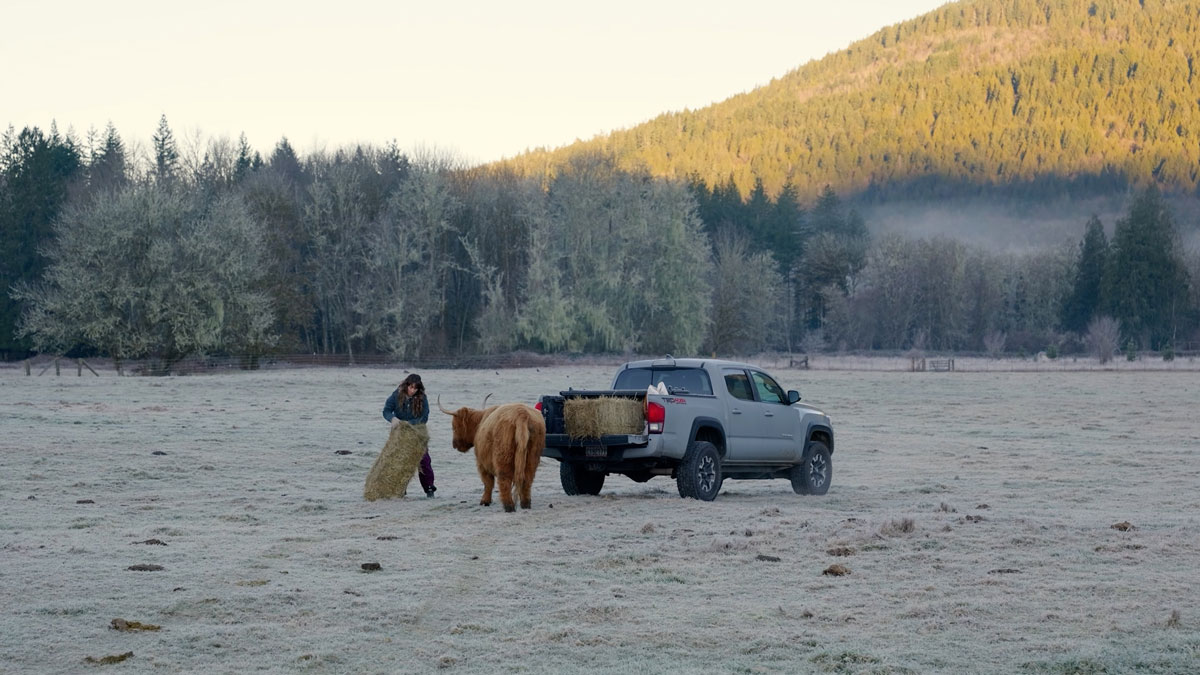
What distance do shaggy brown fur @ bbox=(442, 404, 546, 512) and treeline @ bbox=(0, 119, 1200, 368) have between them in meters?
51.8

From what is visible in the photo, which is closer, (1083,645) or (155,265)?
(1083,645)

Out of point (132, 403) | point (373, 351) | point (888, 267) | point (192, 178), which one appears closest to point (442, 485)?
point (132, 403)

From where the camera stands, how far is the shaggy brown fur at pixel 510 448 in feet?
53.9

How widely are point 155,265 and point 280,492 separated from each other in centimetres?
4968

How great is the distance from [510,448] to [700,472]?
10.4ft

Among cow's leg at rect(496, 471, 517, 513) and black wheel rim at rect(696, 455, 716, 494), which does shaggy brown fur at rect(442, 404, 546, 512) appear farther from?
black wheel rim at rect(696, 455, 716, 494)

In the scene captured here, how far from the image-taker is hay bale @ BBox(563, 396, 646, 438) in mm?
17531

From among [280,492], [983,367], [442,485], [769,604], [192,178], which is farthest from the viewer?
[192,178]

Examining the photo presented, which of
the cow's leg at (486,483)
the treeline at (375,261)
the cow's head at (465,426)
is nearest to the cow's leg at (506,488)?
the cow's leg at (486,483)

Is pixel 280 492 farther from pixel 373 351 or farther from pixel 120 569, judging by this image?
pixel 373 351

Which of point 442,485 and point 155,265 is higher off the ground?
point 155,265

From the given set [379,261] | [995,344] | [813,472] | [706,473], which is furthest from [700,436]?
[995,344]

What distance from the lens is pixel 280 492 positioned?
19516mm

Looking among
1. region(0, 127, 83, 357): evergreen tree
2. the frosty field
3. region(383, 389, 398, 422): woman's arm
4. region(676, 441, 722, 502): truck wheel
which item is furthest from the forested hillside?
region(676, 441, 722, 502): truck wheel
